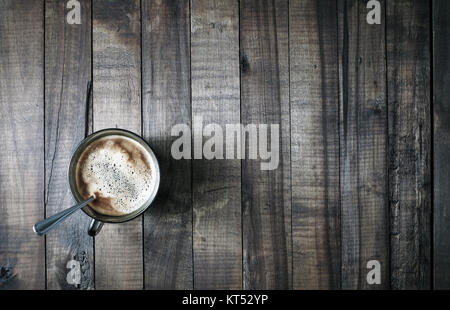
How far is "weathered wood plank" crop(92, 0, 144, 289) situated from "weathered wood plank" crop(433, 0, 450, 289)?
83cm

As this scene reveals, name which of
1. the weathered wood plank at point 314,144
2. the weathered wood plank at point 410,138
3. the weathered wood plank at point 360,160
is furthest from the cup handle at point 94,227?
the weathered wood plank at point 410,138

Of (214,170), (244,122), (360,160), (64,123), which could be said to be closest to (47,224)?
(64,123)

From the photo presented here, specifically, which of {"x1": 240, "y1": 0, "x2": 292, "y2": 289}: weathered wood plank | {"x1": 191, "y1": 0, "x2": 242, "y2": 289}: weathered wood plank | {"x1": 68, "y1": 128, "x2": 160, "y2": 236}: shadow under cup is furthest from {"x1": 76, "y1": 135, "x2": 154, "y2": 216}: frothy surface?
{"x1": 240, "y1": 0, "x2": 292, "y2": 289}: weathered wood plank

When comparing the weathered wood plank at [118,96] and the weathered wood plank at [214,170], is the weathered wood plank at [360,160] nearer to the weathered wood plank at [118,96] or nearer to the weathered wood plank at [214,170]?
Answer: the weathered wood plank at [214,170]

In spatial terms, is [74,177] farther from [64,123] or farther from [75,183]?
[64,123]

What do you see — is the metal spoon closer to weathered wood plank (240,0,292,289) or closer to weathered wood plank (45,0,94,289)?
weathered wood plank (45,0,94,289)

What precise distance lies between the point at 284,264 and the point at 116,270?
465mm

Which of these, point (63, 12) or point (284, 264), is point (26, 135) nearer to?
point (63, 12)

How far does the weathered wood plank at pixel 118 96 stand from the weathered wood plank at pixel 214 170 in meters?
0.16

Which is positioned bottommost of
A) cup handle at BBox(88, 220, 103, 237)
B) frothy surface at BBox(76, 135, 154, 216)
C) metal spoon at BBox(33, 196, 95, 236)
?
cup handle at BBox(88, 220, 103, 237)

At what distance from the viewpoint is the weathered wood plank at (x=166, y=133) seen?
99 cm

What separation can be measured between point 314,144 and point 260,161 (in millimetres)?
158

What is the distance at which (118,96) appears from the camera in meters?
0.99

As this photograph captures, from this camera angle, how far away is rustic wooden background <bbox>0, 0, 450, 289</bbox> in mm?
989
